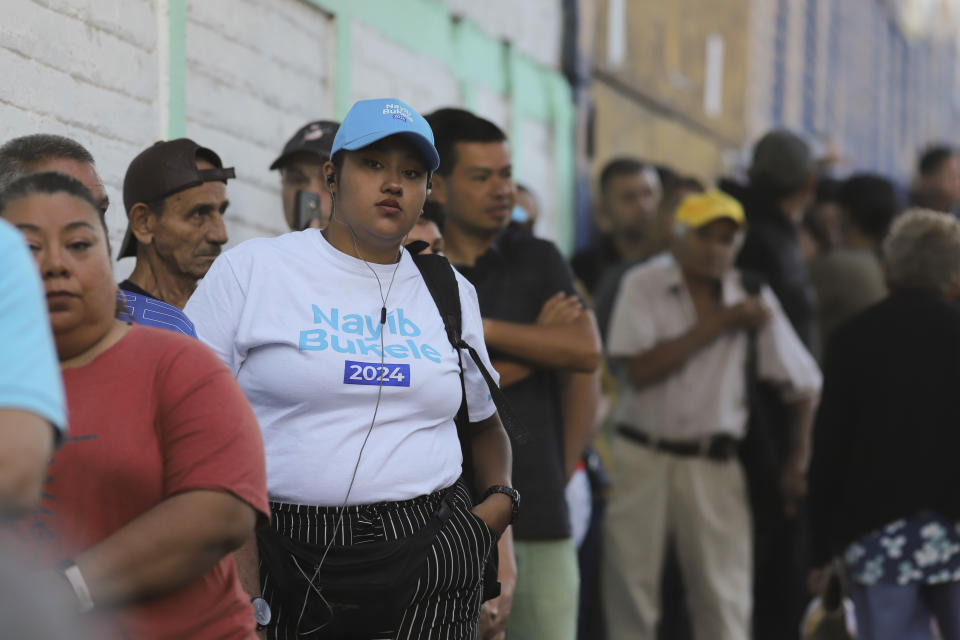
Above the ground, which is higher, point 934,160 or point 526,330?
point 934,160

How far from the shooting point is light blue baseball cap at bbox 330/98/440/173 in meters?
2.97

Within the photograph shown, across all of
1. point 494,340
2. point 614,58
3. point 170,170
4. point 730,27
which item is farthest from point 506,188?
point 730,27

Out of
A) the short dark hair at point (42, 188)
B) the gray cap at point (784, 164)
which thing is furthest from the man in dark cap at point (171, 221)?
the gray cap at point (784, 164)

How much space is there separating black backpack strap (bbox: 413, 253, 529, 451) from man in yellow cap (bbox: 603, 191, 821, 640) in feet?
9.44

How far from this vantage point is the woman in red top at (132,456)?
6.98 ft

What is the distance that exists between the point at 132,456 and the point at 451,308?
43.5 inches

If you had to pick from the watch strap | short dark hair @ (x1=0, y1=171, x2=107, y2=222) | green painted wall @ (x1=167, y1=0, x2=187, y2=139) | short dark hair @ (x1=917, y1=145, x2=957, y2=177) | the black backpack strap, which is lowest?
the watch strap

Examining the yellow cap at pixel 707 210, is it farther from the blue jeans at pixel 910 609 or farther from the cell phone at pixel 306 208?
the cell phone at pixel 306 208

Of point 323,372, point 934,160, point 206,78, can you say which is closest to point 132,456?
point 323,372

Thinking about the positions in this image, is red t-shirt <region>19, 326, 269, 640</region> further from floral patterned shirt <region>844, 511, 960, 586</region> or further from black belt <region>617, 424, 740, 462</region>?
black belt <region>617, 424, 740, 462</region>

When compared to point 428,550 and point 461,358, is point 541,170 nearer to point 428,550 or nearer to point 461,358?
point 461,358

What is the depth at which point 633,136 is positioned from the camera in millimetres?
10172

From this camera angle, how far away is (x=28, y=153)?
3004 mm

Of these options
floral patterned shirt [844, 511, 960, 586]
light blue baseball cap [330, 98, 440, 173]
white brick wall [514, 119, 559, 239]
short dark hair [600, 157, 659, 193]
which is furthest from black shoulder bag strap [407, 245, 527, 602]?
short dark hair [600, 157, 659, 193]
